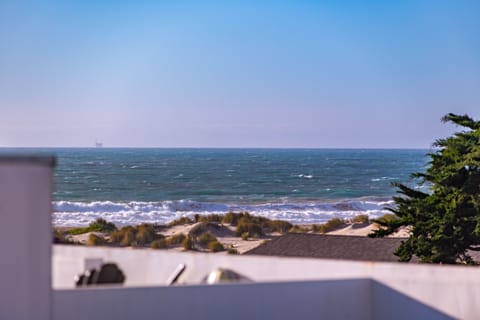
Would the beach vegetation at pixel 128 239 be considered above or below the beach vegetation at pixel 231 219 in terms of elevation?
below

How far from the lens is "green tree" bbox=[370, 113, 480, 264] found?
18.1 meters

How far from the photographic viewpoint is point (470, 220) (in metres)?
18.0

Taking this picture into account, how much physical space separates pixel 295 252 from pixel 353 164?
271 feet

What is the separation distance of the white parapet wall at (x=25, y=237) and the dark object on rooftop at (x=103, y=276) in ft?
5.50

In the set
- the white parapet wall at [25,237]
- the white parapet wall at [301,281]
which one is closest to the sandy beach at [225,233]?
the white parapet wall at [301,281]

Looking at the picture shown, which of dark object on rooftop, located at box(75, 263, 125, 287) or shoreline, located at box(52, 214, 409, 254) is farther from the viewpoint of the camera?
shoreline, located at box(52, 214, 409, 254)

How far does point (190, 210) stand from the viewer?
58.7 meters

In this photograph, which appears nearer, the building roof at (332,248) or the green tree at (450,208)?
the green tree at (450,208)

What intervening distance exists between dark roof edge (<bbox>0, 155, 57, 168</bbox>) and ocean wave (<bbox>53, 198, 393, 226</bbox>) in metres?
47.2

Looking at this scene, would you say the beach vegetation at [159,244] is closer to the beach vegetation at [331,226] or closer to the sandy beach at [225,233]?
the sandy beach at [225,233]

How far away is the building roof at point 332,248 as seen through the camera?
19.3 metres

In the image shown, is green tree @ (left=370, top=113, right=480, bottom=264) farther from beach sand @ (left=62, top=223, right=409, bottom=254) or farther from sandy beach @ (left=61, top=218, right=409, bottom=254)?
sandy beach @ (left=61, top=218, right=409, bottom=254)

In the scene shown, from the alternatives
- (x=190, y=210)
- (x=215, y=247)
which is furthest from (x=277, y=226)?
(x=190, y=210)

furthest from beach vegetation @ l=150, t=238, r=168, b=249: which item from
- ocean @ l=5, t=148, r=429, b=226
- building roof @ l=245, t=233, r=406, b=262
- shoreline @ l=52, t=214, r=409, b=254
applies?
building roof @ l=245, t=233, r=406, b=262
